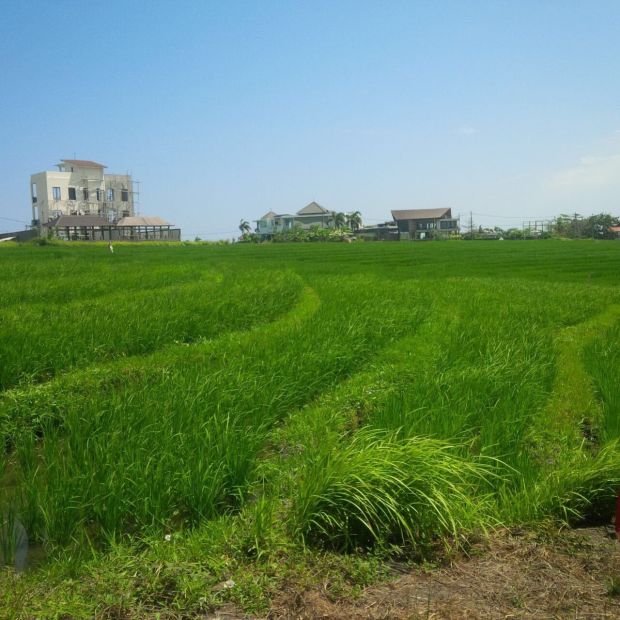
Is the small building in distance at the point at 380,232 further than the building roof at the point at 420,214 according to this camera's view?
No

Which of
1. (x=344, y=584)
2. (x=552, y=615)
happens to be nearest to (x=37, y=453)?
(x=344, y=584)

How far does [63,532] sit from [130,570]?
22.5 inches

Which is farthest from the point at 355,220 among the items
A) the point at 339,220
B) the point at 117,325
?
the point at 117,325

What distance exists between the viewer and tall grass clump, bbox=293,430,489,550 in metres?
3.11

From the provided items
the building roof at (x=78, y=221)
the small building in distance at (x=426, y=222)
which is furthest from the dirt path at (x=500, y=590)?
the small building in distance at (x=426, y=222)

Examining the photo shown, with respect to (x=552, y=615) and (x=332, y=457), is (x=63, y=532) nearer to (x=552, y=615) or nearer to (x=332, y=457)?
(x=332, y=457)

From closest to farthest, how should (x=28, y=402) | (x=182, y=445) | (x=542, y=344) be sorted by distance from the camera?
(x=182, y=445)
(x=28, y=402)
(x=542, y=344)

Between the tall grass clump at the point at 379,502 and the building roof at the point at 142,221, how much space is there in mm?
58207

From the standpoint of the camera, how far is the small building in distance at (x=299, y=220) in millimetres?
82812

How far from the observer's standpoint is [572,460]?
3799mm

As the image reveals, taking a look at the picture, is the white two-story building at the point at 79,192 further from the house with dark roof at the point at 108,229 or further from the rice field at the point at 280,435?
the rice field at the point at 280,435

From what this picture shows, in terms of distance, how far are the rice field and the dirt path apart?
0.60 feet

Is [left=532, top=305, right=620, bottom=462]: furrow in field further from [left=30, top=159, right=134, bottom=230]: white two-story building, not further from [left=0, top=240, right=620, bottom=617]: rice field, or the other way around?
[left=30, top=159, right=134, bottom=230]: white two-story building

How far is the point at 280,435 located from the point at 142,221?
58519mm
